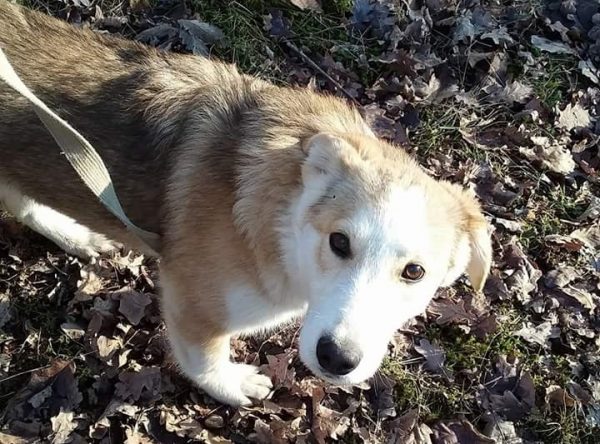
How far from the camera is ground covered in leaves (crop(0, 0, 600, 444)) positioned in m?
3.74

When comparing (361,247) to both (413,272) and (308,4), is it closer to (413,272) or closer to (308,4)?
(413,272)

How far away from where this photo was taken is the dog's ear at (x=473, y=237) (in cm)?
302

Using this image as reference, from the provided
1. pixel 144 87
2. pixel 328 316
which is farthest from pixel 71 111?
pixel 328 316

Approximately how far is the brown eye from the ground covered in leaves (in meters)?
1.37

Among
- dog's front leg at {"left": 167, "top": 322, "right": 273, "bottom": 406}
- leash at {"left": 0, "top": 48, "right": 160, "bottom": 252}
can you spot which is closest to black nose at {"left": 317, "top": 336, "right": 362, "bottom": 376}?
dog's front leg at {"left": 167, "top": 322, "right": 273, "bottom": 406}

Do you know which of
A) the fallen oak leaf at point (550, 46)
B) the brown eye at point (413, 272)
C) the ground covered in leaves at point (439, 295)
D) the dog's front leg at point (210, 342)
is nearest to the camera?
the brown eye at point (413, 272)

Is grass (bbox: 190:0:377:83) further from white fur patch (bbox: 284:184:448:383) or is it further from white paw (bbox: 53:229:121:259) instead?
white fur patch (bbox: 284:184:448:383)

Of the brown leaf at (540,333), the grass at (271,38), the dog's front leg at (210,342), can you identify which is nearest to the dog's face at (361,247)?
the dog's front leg at (210,342)

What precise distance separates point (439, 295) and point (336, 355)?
1.92 m

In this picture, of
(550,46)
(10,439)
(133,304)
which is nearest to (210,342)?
(133,304)

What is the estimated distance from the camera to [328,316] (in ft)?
8.51

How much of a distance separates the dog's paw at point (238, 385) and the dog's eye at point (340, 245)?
126 centimetres

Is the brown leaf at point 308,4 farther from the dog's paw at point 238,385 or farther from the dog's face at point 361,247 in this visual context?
the dog's paw at point 238,385

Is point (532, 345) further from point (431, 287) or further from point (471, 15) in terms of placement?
point (471, 15)
